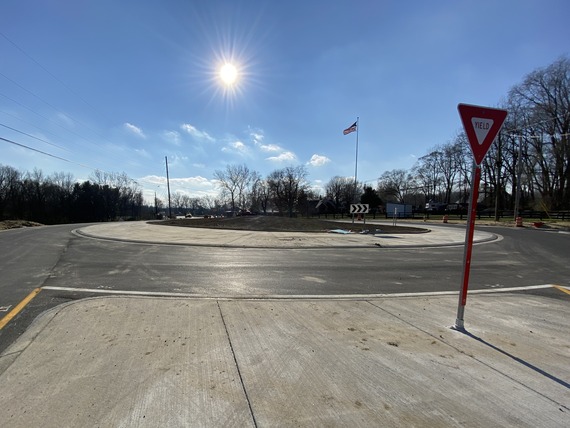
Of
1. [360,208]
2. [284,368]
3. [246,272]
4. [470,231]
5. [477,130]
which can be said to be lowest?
[246,272]

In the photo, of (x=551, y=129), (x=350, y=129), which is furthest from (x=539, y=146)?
(x=350, y=129)

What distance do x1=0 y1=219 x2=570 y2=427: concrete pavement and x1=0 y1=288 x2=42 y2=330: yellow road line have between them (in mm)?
469

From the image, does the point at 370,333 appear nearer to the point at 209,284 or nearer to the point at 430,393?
the point at 430,393

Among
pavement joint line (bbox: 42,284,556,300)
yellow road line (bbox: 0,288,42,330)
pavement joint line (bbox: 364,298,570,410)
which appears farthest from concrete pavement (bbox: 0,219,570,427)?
pavement joint line (bbox: 42,284,556,300)

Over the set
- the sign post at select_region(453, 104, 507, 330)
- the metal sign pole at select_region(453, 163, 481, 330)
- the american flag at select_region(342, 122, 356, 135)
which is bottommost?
the metal sign pole at select_region(453, 163, 481, 330)

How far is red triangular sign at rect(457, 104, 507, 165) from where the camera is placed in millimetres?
4188

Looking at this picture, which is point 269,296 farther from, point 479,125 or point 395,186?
point 395,186

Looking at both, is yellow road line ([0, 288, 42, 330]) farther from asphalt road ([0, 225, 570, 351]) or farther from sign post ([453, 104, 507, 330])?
sign post ([453, 104, 507, 330])

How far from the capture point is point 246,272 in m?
8.69

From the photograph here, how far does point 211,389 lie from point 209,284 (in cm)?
449

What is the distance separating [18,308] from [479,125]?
7.68m

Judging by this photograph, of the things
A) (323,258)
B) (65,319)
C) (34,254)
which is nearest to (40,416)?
(65,319)

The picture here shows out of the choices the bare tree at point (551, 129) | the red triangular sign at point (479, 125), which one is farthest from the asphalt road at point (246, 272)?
the bare tree at point (551, 129)

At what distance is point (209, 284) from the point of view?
7.20 m
